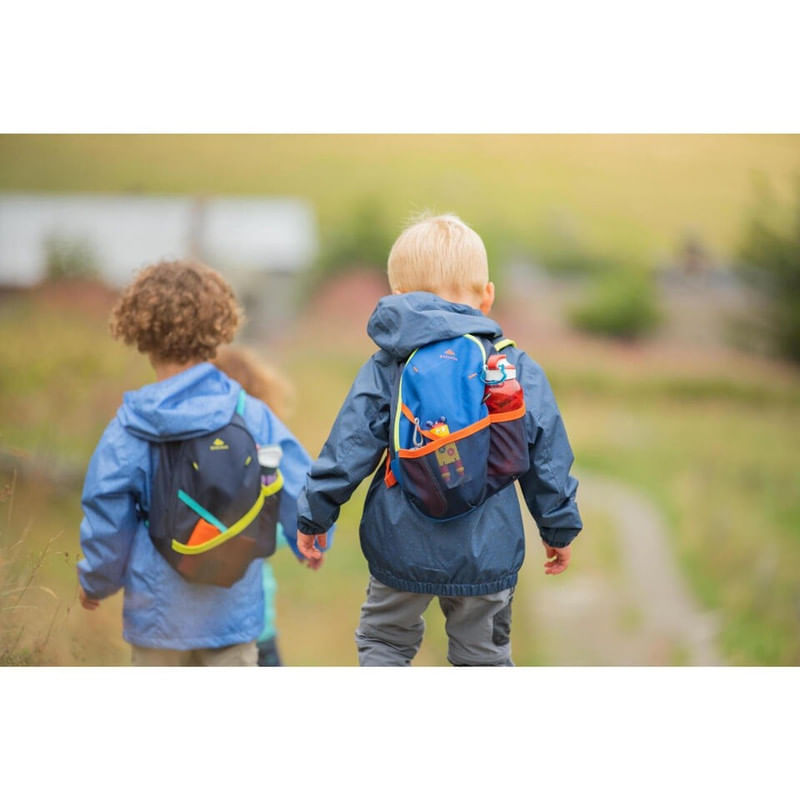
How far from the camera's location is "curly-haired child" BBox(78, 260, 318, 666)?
2615mm

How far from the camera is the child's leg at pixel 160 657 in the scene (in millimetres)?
2801

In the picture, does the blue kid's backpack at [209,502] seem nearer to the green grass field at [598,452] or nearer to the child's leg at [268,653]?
the child's leg at [268,653]

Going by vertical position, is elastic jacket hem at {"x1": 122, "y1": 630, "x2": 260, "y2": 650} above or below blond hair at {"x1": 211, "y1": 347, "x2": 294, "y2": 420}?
below

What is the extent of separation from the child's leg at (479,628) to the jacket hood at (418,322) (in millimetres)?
667

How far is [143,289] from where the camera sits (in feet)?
9.18

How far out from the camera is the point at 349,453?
235 cm

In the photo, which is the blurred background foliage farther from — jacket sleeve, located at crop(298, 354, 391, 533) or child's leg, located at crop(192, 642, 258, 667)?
jacket sleeve, located at crop(298, 354, 391, 533)

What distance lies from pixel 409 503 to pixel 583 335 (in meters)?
1.59

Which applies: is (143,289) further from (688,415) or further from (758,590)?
(758,590)

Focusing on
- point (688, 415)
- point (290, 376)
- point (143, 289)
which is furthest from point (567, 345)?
point (143, 289)

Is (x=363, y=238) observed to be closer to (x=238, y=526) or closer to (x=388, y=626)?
(x=238, y=526)

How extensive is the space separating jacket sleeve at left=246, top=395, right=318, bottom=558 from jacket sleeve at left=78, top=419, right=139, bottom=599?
37 centimetres

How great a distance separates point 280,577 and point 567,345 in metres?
1.43

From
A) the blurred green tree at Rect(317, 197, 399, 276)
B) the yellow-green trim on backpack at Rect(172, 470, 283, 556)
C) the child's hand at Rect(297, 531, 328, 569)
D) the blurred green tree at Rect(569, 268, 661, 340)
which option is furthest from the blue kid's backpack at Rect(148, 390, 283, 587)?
the blurred green tree at Rect(569, 268, 661, 340)
